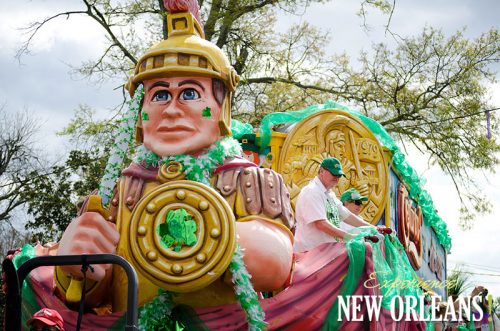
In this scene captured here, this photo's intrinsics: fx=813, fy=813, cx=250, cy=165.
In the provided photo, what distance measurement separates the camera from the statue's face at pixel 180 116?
5.14 m

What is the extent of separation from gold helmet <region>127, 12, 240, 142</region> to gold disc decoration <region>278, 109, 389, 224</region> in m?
3.30

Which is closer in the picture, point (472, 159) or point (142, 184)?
point (142, 184)

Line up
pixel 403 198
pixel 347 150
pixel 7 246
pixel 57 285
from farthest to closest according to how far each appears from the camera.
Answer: pixel 7 246 < pixel 403 198 < pixel 347 150 < pixel 57 285

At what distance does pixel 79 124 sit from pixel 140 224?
9927mm

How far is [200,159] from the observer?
5121 millimetres

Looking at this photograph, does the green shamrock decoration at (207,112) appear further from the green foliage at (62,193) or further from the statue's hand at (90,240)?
the green foliage at (62,193)

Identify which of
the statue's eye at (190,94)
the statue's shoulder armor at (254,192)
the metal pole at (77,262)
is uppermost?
the statue's eye at (190,94)

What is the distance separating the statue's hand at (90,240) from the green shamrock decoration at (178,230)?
34 cm

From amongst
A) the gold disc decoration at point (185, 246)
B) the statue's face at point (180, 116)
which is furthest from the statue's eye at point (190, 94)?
the gold disc decoration at point (185, 246)

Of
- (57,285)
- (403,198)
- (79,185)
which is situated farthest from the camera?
(79,185)

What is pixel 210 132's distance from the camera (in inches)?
205

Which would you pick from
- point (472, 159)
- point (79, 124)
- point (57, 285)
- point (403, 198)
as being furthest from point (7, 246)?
point (57, 285)

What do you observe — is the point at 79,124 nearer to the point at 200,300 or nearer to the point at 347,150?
the point at 347,150

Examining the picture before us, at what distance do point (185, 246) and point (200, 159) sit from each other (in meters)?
0.65
